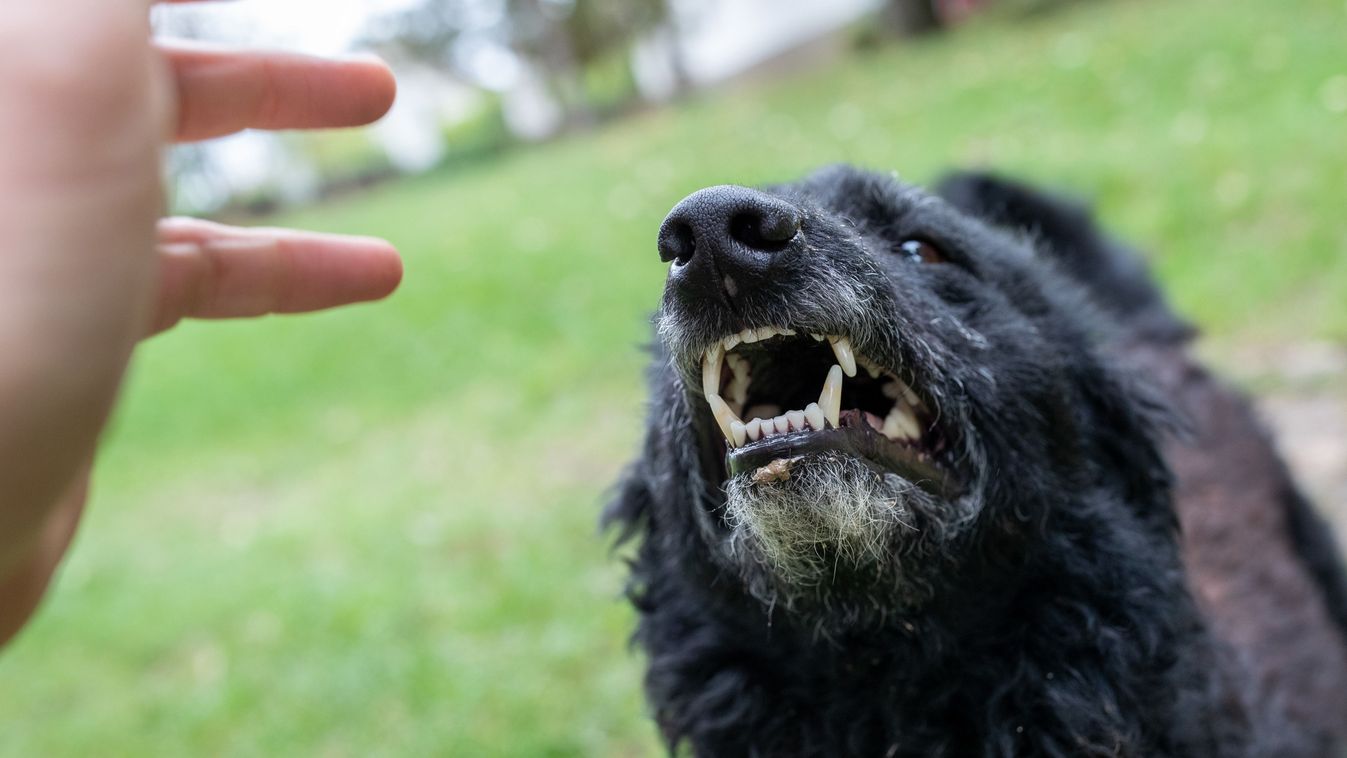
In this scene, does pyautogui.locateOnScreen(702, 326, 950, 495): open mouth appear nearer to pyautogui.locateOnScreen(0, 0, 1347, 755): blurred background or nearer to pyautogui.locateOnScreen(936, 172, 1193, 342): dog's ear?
pyautogui.locateOnScreen(0, 0, 1347, 755): blurred background

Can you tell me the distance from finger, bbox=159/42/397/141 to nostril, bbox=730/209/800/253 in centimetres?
67

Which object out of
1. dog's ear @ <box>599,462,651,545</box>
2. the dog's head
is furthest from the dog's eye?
dog's ear @ <box>599,462,651,545</box>

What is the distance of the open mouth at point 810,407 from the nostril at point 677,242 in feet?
0.53

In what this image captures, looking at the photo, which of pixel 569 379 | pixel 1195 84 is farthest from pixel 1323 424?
pixel 1195 84

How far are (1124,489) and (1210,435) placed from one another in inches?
47.5

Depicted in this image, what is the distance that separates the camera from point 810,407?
1.63 metres

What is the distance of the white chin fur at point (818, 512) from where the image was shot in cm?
157

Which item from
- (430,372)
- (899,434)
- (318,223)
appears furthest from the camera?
(318,223)

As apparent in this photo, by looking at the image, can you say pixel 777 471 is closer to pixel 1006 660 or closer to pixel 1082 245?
pixel 1006 660

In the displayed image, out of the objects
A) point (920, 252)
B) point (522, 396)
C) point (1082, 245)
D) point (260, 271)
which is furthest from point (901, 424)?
point (522, 396)

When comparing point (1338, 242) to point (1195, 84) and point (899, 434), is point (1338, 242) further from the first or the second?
point (899, 434)

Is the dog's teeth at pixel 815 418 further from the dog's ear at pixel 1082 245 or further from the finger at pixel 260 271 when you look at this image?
the dog's ear at pixel 1082 245

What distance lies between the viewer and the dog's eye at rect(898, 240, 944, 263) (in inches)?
82.6

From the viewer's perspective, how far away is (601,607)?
4.21m
